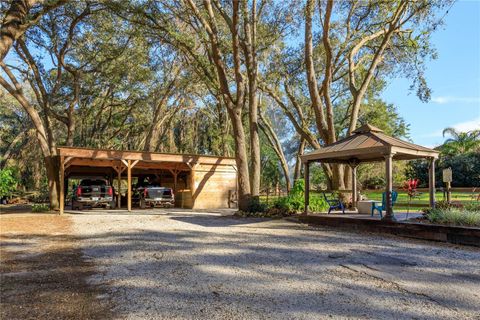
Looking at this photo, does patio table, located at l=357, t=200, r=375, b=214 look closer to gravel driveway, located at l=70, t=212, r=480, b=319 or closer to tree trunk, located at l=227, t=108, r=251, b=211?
gravel driveway, located at l=70, t=212, r=480, b=319

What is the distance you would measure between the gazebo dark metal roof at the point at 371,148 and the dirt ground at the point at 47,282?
715 centimetres

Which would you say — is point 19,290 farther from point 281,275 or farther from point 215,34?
point 215,34

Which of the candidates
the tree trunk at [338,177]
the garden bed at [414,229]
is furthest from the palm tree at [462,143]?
the garden bed at [414,229]

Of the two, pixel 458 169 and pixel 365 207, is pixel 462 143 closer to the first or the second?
pixel 458 169

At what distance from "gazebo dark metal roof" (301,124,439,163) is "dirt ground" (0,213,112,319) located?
7.15 meters

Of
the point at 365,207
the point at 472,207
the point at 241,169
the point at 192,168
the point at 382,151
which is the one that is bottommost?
the point at 365,207

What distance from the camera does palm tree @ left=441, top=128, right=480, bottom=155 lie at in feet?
97.3

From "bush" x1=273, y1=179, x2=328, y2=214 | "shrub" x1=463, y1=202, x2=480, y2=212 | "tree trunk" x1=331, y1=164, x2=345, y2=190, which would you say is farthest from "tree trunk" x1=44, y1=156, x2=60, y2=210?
"shrub" x1=463, y1=202, x2=480, y2=212

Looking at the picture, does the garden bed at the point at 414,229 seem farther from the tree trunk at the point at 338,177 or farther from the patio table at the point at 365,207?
the tree trunk at the point at 338,177

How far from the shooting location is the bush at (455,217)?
7730 mm

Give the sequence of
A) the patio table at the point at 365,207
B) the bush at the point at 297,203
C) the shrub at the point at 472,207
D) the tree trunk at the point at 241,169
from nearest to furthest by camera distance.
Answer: the shrub at the point at 472,207
the patio table at the point at 365,207
the bush at the point at 297,203
the tree trunk at the point at 241,169

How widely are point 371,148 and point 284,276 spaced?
5.65m

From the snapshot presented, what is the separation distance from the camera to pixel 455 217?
7965 millimetres

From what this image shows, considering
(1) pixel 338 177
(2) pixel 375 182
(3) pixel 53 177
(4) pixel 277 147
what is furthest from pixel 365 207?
(2) pixel 375 182
